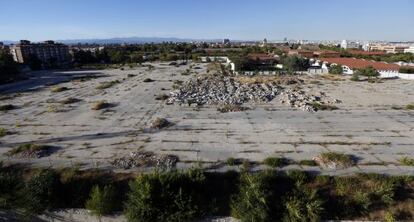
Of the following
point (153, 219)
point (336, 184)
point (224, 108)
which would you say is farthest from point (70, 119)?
point (336, 184)

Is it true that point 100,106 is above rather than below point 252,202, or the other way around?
below

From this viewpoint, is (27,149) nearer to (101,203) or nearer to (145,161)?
(145,161)

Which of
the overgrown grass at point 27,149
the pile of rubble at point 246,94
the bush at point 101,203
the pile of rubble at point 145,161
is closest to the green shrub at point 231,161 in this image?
the pile of rubble at point 145,161

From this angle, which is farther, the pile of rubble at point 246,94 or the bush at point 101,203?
the pile of rubble at point 246,94

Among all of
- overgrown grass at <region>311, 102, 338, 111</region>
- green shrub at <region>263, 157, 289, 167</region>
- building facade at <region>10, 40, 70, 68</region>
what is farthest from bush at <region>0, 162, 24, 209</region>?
building facade at <region>10, 40, 70, 68</region>

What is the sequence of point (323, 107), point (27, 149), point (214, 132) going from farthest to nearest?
point (323, 107)
point (214, 132)
point (27, 149)

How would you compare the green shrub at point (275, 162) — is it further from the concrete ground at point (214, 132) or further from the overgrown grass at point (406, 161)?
the overgrown grass at point (406, 161)

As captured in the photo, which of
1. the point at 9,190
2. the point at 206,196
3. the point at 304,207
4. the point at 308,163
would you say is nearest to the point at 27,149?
the point at 9,190

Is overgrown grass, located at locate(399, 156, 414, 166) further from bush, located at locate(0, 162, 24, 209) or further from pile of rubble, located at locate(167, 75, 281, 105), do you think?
bush, located at locate(0, 162, 24, 209)
